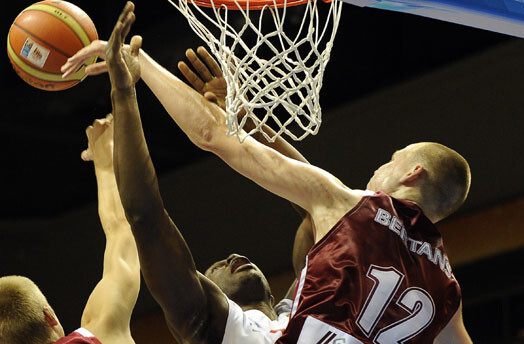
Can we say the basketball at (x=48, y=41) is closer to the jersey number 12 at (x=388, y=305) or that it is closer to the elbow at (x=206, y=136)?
the elbow at (x=206, y=136)

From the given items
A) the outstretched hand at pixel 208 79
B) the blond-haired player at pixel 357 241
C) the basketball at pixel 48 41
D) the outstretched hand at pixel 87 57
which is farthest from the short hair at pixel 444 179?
the basketball at pixel 48 41

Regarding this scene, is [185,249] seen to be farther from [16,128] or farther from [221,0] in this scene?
[16,128]

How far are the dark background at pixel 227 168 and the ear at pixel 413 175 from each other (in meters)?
3.43

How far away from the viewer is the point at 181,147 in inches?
339

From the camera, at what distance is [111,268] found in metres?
3.51

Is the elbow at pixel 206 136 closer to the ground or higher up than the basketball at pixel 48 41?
closer to the ground

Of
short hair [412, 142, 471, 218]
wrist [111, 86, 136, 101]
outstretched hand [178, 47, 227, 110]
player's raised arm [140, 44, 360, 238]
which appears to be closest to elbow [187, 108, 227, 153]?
player's raised arm [140, 44, 360, 238]

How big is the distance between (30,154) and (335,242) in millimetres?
6553

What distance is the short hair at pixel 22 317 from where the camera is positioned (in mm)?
2918

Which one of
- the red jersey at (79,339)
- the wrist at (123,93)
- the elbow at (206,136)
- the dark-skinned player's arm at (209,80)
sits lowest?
the red jersey at (79,339)

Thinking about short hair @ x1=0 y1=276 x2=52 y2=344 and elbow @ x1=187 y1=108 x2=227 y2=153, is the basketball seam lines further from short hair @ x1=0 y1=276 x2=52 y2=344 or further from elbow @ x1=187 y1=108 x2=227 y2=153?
short hair @ x1=0 y1=276 x2=52 y2=344

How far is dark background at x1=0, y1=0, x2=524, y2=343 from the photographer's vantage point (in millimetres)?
6496

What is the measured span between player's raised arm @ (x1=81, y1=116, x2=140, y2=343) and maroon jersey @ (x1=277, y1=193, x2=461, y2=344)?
0.76m

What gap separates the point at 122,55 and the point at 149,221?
20.9 inches
